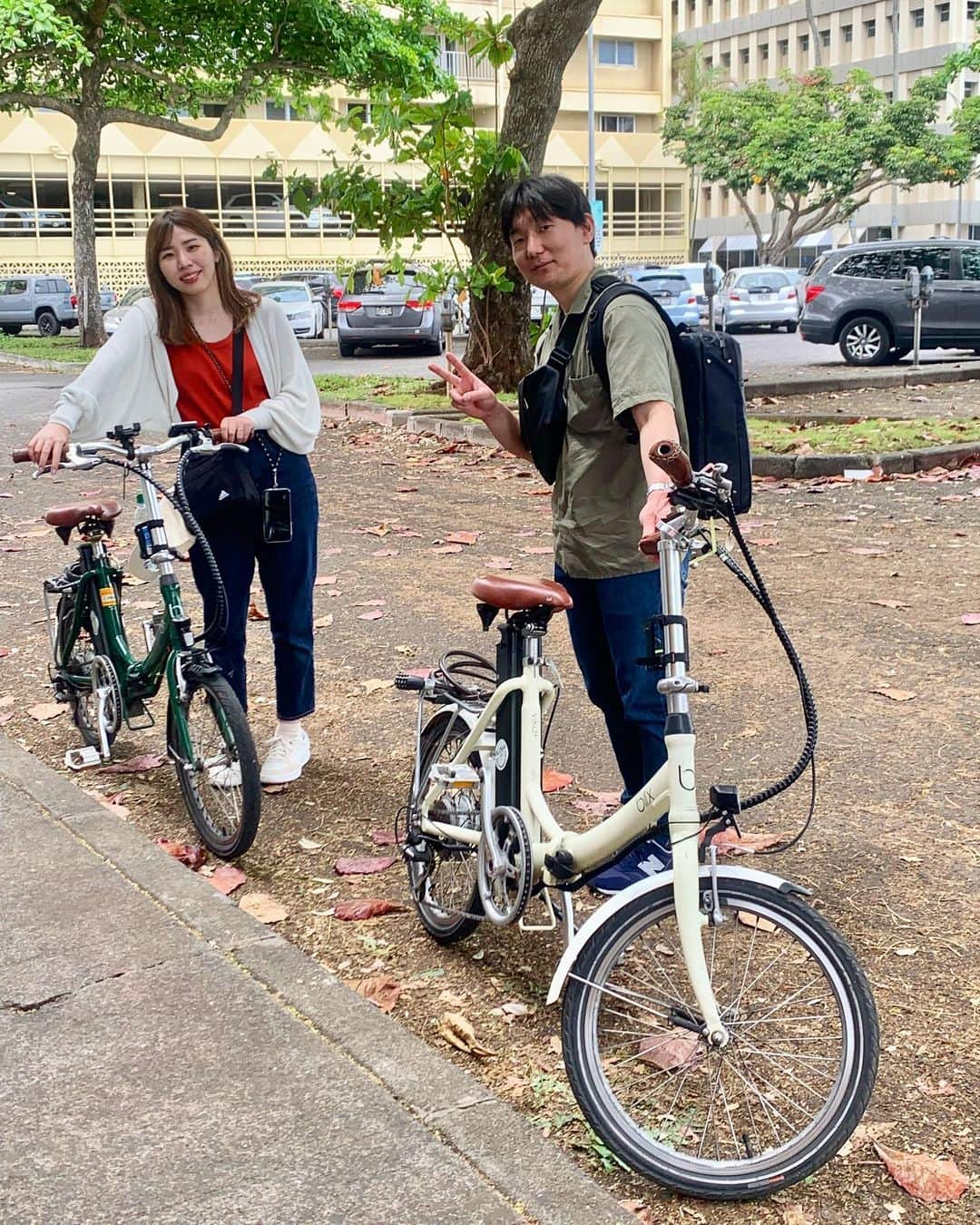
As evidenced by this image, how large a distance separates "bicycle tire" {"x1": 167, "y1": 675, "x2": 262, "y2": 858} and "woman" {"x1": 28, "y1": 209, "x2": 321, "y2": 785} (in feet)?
1.21

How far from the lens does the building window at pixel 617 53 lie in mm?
67438

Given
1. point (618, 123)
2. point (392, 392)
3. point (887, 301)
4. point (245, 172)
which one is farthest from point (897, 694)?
point (618, 123)

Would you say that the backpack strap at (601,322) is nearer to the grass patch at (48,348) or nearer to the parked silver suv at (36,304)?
the grass patch at (48,348)

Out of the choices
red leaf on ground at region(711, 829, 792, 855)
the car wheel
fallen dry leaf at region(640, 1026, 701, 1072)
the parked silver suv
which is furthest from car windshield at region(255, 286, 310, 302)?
fallen dry leaf at region(640, 1026, 701, 1072)

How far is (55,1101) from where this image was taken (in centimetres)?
301

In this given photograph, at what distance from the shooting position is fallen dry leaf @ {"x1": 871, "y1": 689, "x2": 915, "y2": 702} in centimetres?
571

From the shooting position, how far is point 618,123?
222 feet

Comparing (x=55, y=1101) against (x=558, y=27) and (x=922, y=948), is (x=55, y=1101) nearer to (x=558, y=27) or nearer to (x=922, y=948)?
(x=922, y=948)

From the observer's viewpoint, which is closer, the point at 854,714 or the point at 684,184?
the point at 854,714

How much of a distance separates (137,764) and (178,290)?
174 cm

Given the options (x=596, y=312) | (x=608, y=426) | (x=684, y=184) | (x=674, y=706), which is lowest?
(x=674, y=706)

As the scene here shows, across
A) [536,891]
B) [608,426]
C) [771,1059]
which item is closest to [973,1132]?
[771,1059]

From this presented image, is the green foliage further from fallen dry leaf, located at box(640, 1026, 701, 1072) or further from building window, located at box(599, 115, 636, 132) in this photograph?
fallen dry leaf, located at box(640, 1026, 701, 1072)

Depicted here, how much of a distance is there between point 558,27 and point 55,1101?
44.5ft
